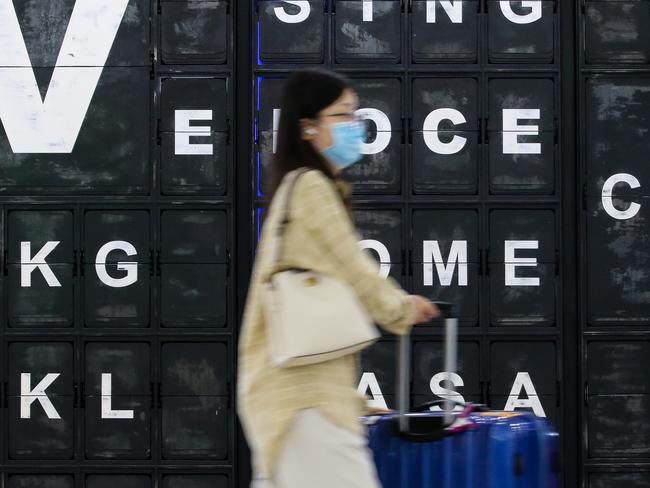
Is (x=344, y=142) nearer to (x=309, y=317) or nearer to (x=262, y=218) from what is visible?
(x=309, y=317)

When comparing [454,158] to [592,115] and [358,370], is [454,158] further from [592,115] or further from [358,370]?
[358,370]

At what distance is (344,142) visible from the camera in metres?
2.46

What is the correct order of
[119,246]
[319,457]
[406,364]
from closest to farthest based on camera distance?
1. [319,457]
2. [406,364]
3. [119,246]

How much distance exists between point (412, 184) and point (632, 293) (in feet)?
3.97

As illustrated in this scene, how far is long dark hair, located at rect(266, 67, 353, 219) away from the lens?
2436 mm

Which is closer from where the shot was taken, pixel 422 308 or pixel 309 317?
pixel 309 317

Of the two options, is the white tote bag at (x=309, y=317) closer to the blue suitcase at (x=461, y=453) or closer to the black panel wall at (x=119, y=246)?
the blue suitcase at (x=461, y=453)

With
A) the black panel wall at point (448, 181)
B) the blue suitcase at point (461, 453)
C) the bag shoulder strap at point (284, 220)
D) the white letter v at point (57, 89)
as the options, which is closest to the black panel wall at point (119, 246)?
the white letter v at point (57, 89)

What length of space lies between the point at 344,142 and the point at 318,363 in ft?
1.85

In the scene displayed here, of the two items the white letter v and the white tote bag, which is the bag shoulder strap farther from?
the white letter v

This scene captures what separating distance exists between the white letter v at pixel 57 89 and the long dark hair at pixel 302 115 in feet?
8.52

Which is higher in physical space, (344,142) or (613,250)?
(344,142)

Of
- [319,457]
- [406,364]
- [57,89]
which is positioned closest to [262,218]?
[57,89]

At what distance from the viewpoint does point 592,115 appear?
4.79 m
